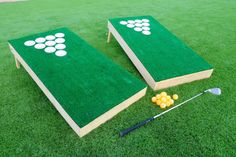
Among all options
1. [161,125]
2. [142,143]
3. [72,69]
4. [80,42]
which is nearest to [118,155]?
[142,143]

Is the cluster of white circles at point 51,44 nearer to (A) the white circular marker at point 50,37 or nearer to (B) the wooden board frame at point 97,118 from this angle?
(A) the white circular marker at point 50,37

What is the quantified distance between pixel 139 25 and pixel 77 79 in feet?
5.33

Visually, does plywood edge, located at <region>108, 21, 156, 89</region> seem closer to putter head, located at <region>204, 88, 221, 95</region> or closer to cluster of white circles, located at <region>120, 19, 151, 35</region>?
cluster of white circles, located at <region>120, 19, 151, 35</region>

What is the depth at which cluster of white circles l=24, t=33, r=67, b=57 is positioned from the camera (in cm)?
277

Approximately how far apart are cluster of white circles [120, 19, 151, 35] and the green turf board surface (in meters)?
0.06

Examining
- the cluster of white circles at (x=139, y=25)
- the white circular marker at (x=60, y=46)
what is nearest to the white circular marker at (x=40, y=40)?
the white circular marker at (x=60, y=46)

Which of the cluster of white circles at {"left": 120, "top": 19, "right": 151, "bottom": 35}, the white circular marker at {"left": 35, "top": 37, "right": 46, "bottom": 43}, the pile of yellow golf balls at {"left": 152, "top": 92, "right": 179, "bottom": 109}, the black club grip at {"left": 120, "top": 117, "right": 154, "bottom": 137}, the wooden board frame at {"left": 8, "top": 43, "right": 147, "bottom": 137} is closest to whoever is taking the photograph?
the wooden board frame at {"left": 8, "top": 43, "right": 147, "bottom": 137}

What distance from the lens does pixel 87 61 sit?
2713 mm

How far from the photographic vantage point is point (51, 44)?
2.86m

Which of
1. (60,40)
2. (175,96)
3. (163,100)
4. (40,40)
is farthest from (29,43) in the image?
→ (175,96)

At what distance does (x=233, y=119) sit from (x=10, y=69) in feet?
9.65

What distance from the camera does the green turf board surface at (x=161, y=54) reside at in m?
2.78

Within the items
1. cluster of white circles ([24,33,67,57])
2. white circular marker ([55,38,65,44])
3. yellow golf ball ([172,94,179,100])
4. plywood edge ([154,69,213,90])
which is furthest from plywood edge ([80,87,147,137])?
white circular marker ([55,38,65,44])

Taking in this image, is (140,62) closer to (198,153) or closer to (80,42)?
(80,42)
